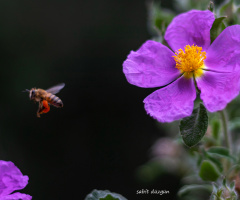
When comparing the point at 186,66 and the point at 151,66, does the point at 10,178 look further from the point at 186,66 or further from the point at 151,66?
the point at 186,66

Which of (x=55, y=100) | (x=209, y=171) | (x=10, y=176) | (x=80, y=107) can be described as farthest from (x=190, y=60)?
(x=80, y=107)

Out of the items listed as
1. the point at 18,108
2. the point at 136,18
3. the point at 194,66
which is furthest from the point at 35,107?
the point at 194,66

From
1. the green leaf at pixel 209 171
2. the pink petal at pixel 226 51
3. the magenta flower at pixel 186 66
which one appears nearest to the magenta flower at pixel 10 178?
the magenta flower at pixel 186 66

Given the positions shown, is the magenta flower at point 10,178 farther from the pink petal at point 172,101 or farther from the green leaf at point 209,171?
the green leaf at point 209,171

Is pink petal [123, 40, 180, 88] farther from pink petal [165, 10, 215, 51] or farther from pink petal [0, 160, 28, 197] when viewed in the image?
pink petal [0, 160, 28, 197]

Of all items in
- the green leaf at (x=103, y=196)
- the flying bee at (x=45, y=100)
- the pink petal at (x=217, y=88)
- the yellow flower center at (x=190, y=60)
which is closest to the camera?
the pink petal at (x=217, y=88)

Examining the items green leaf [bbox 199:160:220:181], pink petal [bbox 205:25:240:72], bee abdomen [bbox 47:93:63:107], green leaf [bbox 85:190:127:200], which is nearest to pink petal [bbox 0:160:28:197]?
green leaf [bbox 85:190:127:200]

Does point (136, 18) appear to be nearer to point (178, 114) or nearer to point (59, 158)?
point (59, 158)
